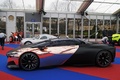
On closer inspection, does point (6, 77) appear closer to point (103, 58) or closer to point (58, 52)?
point (58, 52)

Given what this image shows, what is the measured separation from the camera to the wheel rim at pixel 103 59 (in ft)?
24.7

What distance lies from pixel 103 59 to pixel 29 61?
112 inches

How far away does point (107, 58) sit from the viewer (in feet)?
25.1

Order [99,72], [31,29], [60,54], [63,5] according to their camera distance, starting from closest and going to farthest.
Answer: [99,72]
[60,54]
[63,5]
[31,29]

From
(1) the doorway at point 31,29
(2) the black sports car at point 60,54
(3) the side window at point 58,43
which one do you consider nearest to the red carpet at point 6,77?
(2) the black sports car at point 60,54

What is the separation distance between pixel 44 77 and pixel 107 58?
2.88 meters

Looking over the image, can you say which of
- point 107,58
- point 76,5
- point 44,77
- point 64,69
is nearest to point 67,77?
point 44,77

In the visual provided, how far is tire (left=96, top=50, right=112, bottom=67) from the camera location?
753cm

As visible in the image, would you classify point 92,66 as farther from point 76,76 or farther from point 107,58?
point 76,76

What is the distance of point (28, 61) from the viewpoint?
6844mm

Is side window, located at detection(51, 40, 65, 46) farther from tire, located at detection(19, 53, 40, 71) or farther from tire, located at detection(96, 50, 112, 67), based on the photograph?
tire, located at detection(96, 50, 112, 67)

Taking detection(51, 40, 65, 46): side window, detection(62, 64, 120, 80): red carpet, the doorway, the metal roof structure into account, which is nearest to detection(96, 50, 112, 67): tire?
detection(62, 64, 120, 80): red carpet

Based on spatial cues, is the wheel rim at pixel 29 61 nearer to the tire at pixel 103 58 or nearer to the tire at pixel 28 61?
the tire at pixel 28 61

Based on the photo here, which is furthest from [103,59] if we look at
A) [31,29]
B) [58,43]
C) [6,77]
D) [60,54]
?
[31,29]
